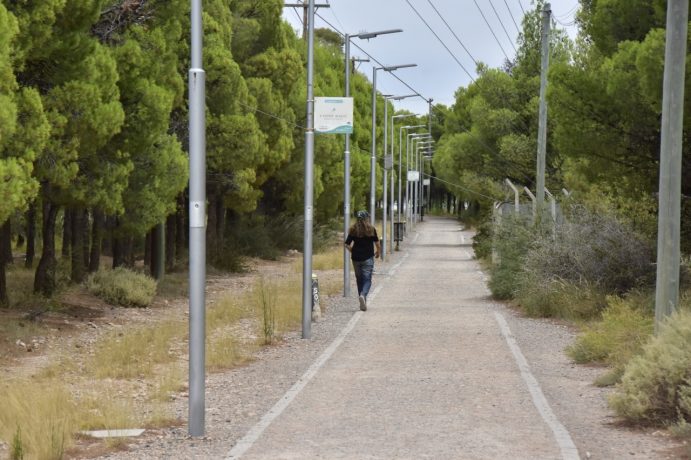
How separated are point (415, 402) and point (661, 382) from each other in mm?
2354

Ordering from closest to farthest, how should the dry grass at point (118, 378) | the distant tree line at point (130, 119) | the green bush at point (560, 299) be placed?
1. the dry grass at point (118, 378)
2. the distant tree line at point (130, 119)
3. the green bush at point (560, 299)

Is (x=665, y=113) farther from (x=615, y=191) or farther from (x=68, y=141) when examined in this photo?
(x=68, y=141)

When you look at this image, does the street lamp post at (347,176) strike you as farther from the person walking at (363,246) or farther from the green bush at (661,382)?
the green bush at (661,382)

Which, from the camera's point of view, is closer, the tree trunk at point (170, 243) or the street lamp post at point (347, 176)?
the street lamp post at point (347, 176)

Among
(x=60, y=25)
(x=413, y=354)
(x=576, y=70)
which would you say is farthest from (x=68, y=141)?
(x=576, y=70)

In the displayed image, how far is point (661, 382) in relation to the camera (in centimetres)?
909

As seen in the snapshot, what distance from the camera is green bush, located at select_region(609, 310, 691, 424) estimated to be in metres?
8.92

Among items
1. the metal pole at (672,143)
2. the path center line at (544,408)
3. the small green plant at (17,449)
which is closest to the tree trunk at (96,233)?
the path center line at (544,408)

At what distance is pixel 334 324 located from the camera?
1905cm

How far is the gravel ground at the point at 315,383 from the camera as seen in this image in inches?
326

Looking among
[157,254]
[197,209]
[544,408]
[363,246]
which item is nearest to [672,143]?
[544,408]

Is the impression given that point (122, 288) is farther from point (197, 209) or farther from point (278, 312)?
point (197, 209)

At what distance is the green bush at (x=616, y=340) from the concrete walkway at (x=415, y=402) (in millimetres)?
869

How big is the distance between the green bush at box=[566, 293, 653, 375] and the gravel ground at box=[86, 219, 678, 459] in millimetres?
274
